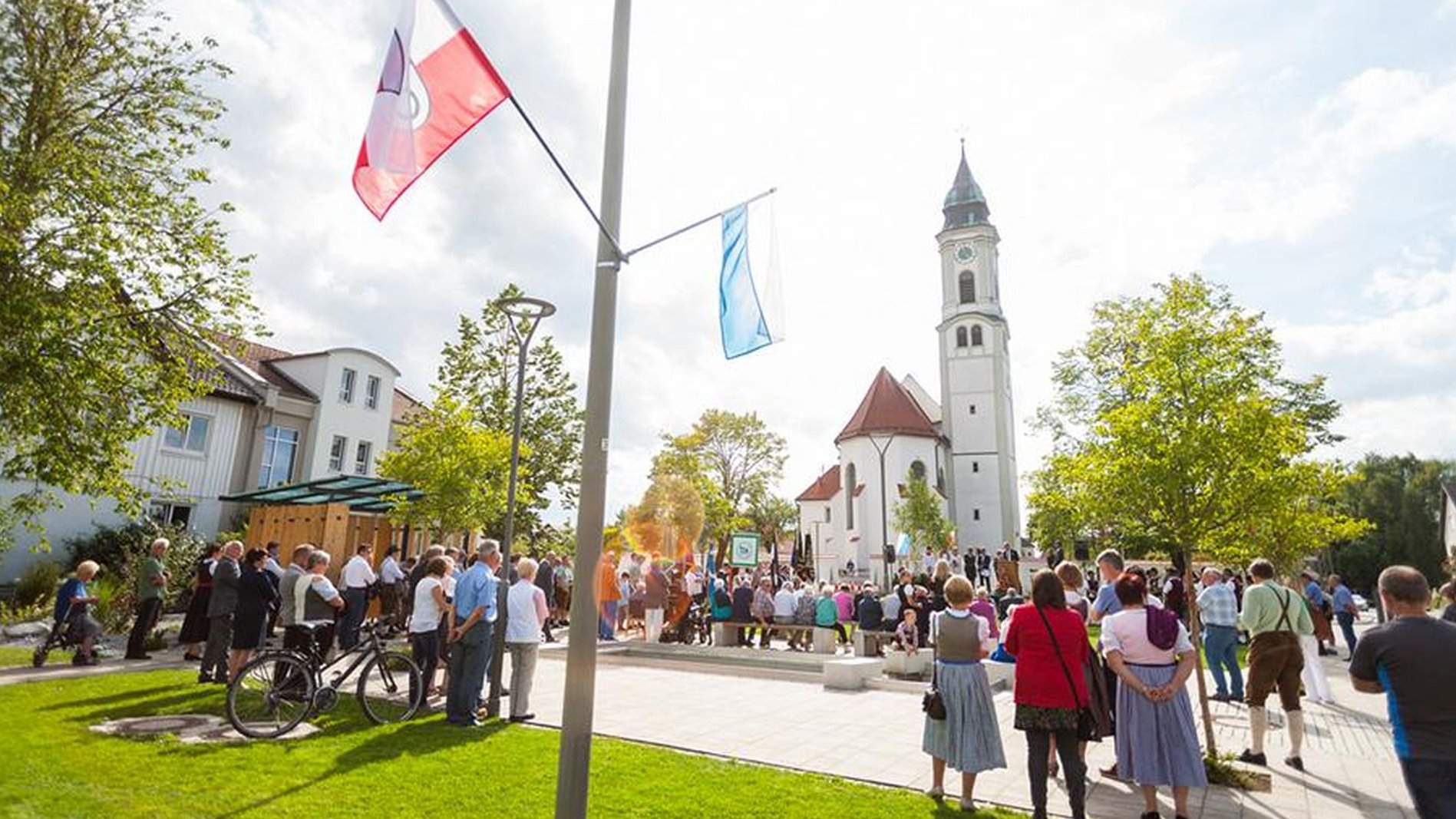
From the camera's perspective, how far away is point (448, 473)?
18891 millimetres

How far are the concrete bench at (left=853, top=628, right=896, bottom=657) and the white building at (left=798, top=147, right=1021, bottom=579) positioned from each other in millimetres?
37445

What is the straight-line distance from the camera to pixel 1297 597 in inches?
318

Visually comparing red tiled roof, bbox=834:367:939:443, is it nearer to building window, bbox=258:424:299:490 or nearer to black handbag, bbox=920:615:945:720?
building window, bbox=258:424:299:490

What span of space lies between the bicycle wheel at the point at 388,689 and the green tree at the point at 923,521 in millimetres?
40870

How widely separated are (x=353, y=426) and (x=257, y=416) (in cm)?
450

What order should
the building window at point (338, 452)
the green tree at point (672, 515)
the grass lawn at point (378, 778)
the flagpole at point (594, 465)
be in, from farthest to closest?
the green tree at point (672, 515)
the building window at point (338, 452)
the grass lawn at point (378, 778)
the flagpole at point (594, 465)

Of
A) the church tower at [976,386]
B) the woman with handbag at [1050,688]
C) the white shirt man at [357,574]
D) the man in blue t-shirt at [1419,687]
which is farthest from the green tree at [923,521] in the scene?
the man in blue t-shirt at [1419,687]

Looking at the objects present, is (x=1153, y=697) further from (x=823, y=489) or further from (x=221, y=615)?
(x=823, y=489)

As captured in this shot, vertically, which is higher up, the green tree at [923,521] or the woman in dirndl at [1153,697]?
the green tree at [923,521]

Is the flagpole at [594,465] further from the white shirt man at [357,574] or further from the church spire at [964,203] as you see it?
the church spire at [964,203]

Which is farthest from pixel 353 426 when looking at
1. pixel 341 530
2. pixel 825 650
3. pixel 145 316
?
pixel 825 650

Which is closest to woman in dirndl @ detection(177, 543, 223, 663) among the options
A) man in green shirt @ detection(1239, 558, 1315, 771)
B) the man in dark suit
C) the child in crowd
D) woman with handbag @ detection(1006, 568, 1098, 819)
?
the man in dark suit

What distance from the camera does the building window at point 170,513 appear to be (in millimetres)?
25578

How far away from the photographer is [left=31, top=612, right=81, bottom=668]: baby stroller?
11531mm
